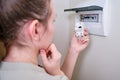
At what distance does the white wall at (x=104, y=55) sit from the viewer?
0.76 m

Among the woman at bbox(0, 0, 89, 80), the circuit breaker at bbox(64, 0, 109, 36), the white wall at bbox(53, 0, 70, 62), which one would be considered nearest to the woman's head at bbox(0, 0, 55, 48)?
the woman at bbox(0, 0, 89, 80)

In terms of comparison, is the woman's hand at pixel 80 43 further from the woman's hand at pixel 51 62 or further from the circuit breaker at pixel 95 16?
the woman's hand at pixel 51 62

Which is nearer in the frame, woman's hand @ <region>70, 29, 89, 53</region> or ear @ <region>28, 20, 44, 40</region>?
ear @ <region>28, 20, 44, 40</region>

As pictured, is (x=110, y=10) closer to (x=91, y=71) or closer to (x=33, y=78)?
(x=91, y=71)

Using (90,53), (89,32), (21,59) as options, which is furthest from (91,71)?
(21,59)

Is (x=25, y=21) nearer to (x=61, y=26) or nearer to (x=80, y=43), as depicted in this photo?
(x=80, y=43)

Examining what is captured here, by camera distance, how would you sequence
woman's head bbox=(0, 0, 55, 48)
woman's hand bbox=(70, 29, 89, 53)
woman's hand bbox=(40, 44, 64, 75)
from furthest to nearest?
woman's hand bbox=(70, 29, 89, 53) < woman's hand bbox=(40, 44, 64, 75) < woman's head bbox=(0, 0, 55, 48)

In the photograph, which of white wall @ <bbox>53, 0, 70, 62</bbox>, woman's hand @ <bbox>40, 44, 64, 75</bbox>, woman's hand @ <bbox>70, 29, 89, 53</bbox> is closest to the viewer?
woman's hand @ <bbox>40, 44, 64, 75</bbox>

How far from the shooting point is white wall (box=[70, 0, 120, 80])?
76 centimetres

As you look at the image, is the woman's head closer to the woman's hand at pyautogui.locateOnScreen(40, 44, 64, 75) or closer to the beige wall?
the woman's hand at pyautogui.locateOnScreen(40, 44, 64, 75)

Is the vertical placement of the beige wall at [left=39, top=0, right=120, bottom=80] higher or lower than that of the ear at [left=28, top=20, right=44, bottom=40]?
lower

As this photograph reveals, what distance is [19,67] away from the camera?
23.5 inches

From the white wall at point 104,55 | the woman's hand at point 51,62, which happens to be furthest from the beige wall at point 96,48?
the woman's hand at point 51,62

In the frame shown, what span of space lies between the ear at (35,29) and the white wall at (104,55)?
32cm
